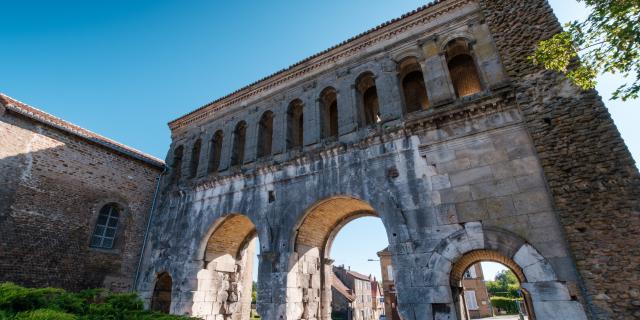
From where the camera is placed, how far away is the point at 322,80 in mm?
10664

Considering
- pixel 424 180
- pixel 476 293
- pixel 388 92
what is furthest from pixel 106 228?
pixel 476 293

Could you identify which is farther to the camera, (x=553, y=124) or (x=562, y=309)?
(x=553, y=124)

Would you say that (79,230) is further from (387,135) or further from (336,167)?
(387,135)

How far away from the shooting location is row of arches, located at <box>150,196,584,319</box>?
19.2ft

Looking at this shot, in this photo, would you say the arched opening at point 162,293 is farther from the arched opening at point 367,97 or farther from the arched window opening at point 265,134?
the arched opening at point 367,97

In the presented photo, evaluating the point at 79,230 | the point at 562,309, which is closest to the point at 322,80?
the point at 562,309

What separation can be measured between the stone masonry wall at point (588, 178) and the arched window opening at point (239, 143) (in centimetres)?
924

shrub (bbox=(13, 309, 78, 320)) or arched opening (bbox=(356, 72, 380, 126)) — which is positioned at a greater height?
arched opening (bbox=(356, 72, 380, 126))

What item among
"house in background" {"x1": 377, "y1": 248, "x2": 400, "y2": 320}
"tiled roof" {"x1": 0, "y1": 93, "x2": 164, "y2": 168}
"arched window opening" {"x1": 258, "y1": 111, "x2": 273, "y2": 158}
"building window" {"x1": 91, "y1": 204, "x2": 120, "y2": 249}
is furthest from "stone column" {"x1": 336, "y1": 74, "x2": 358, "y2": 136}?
"house in background" {"x1": 377, "y1": 248, "x2": 400, "y2": 320}

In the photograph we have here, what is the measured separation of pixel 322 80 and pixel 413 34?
3240 mm

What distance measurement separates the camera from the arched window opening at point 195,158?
13.0m

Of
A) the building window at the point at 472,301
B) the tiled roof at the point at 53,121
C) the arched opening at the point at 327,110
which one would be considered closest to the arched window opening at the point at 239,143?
the arched opening at the point at 327,110

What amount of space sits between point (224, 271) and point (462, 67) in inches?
422

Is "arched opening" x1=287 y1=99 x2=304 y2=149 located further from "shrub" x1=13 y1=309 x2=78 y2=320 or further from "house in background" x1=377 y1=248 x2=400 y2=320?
"house in background" x1=377 y1=248 x2=400 y2=320
